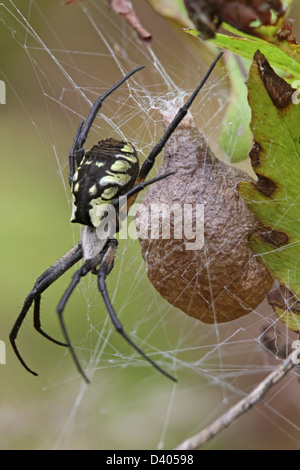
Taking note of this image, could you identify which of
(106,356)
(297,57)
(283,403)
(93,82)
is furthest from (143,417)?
(297,57)

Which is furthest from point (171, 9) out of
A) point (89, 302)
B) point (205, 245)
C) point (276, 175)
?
point (89, 302)

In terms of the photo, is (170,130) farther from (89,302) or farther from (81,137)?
(89,302)

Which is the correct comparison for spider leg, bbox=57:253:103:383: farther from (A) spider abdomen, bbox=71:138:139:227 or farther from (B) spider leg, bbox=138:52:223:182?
(B) spider leg, bbox=138:52:223:182

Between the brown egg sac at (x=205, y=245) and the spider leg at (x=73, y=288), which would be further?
the spider leg at (x=73, y=288)

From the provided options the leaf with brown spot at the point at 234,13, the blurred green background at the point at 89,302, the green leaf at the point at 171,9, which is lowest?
the blurred green background at the point at 89,302

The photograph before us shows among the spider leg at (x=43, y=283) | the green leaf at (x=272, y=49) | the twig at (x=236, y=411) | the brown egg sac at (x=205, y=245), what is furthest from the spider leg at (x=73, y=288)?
the green leaf at (x=272, y=49)

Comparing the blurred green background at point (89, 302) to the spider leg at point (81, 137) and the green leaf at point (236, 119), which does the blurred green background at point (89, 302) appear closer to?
the spider leg at point (81, 137)

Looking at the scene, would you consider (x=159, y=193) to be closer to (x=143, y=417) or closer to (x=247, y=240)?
(x=247, y=240)

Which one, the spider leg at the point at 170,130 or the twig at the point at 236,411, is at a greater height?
the spider leg at the point at 170,130
